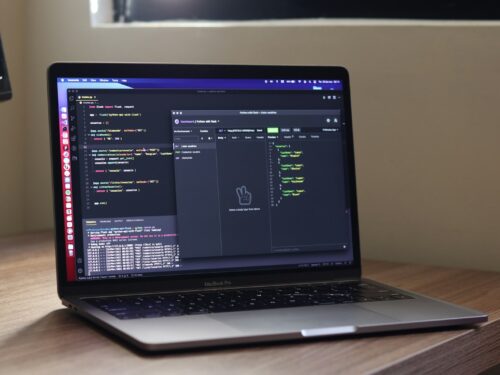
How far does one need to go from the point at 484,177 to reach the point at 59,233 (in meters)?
0.64

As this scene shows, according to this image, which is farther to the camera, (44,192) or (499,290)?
(44,192)

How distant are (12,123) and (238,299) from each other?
857 millimetres

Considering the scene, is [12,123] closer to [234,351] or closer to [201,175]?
[201,175]

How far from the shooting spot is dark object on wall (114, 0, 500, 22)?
1.42 meters

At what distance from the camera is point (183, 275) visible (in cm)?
112

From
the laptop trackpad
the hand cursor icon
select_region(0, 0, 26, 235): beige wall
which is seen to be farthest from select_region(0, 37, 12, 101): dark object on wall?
the laptop trackpad

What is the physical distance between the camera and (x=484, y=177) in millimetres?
1376

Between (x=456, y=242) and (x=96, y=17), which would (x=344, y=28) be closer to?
(x=456, y=242)

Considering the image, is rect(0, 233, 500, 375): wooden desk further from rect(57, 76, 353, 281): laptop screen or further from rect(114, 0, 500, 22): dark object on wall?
rect(114, 0, 500, 22): dark object on wall

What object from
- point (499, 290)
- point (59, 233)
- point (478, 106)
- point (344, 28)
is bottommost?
point (499, 290)

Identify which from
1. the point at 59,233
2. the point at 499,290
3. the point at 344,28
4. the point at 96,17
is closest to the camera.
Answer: the point at 59,233

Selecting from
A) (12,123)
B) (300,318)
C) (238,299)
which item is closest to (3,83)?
(12,123)

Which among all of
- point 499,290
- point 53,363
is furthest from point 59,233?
point 499,290

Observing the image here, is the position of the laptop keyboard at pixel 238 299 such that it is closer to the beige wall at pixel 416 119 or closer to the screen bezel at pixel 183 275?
the screen bezel at pixel 183 275
